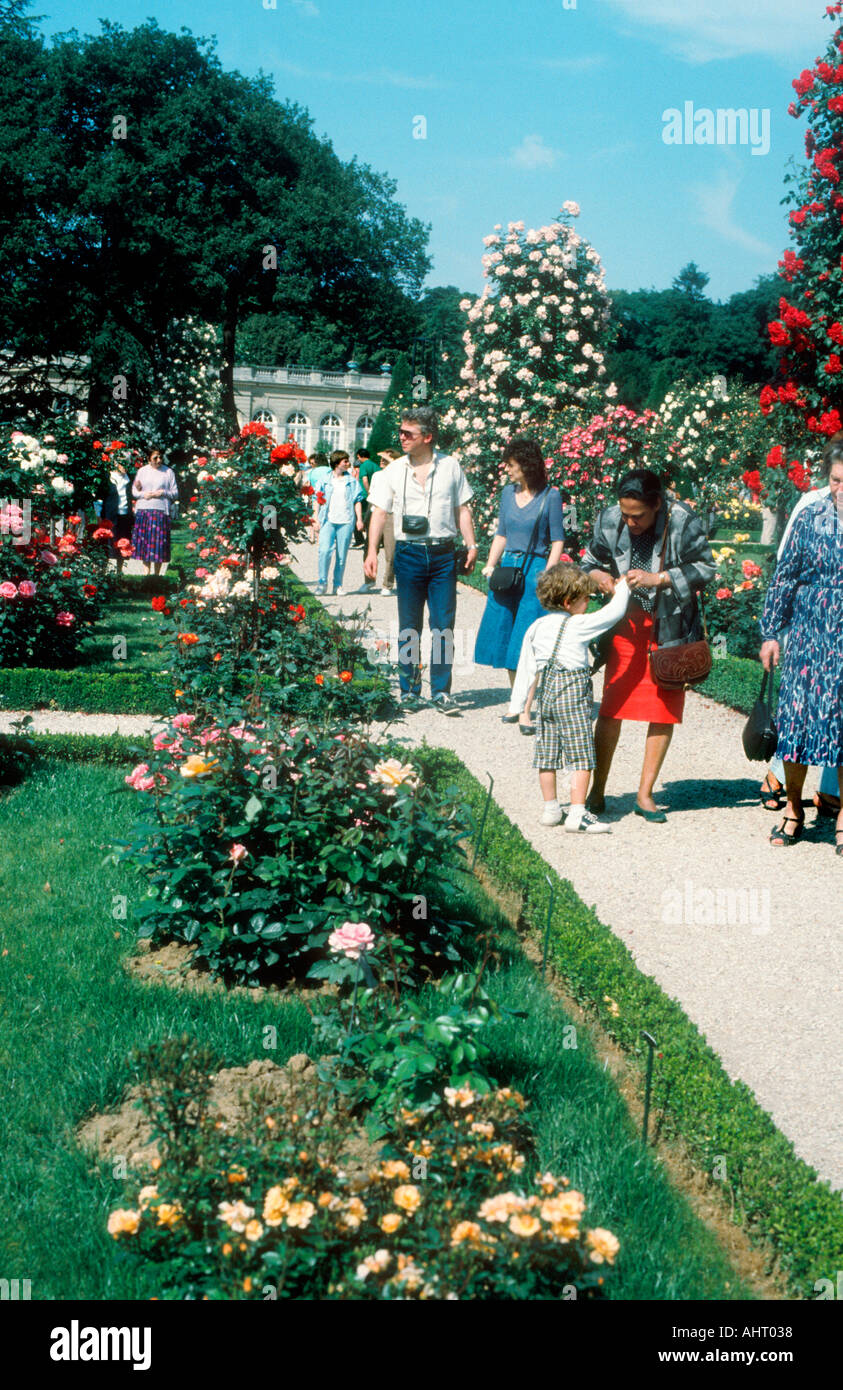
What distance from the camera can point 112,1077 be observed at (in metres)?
3.18

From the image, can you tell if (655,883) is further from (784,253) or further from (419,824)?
(784,253)

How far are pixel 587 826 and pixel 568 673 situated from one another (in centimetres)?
71

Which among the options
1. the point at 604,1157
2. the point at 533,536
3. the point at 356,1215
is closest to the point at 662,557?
the point at 533,536

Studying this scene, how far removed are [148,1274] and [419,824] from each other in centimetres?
160

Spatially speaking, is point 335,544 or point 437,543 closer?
point 437,543

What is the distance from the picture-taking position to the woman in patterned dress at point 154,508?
13.8 meters

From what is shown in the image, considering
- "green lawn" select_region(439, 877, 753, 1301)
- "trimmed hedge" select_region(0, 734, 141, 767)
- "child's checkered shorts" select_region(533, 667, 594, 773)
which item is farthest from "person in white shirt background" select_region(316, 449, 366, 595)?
"green lawn" select_region(439, 877, 753, 1301)

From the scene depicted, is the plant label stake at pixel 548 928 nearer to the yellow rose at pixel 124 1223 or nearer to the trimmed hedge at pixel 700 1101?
the trimmed hedge at pixel 700 1101

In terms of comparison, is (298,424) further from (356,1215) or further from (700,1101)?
(356,1215)

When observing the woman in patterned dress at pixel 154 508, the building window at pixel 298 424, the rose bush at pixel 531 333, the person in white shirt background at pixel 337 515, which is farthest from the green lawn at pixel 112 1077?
the building window at pixel 298 424

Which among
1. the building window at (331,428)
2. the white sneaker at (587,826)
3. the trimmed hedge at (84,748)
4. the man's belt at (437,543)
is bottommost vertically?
the white sneaker at (587,826)

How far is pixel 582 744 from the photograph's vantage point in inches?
219

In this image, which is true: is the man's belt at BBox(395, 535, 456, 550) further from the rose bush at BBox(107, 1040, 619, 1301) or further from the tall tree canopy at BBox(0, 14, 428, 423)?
the tall tree canopy at BBox(0, 14, 428, 423)

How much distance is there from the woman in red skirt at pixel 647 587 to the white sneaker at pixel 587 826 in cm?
30
